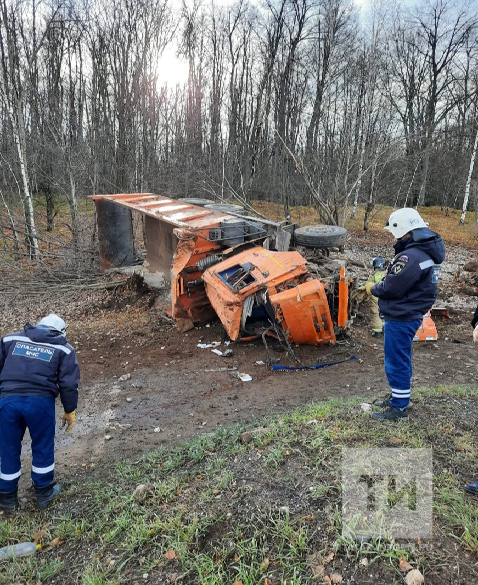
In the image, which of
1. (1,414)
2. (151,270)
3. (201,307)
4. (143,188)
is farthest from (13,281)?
(1,414)

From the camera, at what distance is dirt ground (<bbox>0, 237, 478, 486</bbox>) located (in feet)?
15.7

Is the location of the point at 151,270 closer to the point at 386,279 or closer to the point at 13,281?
the point at 13,281

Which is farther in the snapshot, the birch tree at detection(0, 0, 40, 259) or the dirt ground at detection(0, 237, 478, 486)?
the birch tree at detection(0, 0, 40, 259)

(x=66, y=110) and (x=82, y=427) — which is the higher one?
(x=66, y=110)

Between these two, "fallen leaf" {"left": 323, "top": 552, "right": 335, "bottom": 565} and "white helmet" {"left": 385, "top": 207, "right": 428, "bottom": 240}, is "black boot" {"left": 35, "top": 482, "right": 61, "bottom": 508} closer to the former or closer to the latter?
"fallen leaf" {"left": 323, "top": 552, "right": 335, "bottom": 565}

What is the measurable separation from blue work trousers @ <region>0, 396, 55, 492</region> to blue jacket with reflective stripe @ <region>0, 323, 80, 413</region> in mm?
77

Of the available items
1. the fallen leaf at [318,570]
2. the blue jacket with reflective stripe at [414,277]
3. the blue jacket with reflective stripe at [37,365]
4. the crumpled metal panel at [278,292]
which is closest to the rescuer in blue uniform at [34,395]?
the blue jacket with reflective stripe at [37,365]

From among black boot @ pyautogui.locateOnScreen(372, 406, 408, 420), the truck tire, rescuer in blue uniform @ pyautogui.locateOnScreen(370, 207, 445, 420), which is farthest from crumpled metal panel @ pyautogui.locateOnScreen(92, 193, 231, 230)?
black boot @ pyautogui.locateOnScreen(372, 406, 408, 420)

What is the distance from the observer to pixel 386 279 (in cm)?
372

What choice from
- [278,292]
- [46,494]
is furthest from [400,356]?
[46,494]

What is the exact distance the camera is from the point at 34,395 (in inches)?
137

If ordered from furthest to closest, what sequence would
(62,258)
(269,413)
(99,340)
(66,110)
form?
(66,110) < (62,258) < (99,340) < (269,413)

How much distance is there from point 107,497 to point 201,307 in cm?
469

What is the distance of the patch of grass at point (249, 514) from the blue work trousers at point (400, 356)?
23 cm
